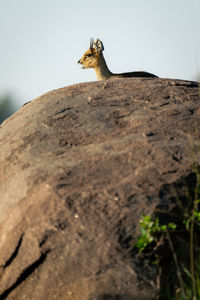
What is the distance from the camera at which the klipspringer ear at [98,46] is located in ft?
29.2

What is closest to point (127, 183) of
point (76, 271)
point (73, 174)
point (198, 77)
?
point (73, 174)

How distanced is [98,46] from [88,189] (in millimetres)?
5771

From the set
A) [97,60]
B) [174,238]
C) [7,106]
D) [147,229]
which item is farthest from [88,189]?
[7,106]

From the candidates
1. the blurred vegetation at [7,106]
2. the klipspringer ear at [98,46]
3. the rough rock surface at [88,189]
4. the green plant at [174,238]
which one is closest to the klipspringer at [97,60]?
the klipspringer ear at [98,46]

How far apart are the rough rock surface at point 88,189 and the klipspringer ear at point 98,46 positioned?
169 inches

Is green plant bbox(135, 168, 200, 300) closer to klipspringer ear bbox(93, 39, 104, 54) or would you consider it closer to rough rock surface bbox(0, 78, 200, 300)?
rough rock surface bbox(0, 78, 200, 300)

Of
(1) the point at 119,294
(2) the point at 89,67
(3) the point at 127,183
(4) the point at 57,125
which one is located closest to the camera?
(1) the point at 119,294

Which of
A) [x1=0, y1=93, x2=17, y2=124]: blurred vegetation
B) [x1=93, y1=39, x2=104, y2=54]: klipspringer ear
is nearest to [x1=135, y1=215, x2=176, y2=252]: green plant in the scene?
[x1=93, y1=39, x2=104, y2=54]: klipspringer ear

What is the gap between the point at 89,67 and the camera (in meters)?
8.99

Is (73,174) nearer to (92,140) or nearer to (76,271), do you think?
(92,140)

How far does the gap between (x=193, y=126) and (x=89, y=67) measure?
4.93 meters

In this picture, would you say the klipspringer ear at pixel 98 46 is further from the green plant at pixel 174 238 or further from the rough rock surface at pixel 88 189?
the green plant at pixel 174 238

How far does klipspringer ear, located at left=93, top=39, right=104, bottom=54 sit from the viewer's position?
890 cm

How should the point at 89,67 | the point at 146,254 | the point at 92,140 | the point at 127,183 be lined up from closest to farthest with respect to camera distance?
the point at 146,254
the point at 127,183
the point at 92,140
the point at 89,67
